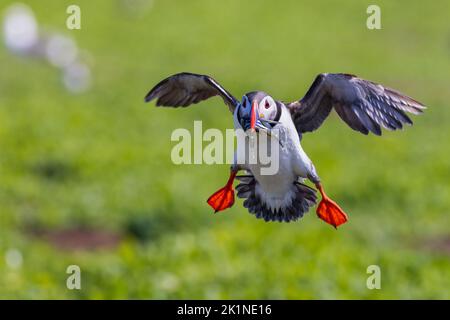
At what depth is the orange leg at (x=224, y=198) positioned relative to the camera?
6.61 ft

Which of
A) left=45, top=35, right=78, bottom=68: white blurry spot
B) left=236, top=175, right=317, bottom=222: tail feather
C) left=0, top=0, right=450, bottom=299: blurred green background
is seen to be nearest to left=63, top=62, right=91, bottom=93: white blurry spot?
left=0, top=0, right=450, bottom=299: blurred green background

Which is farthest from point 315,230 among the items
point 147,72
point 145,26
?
point 145,26

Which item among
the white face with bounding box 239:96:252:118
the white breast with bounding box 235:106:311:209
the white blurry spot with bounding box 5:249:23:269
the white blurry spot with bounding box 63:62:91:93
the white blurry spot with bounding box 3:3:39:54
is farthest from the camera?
the white blurry spot with bounding box 3:3:39:54

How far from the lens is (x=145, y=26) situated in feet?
140

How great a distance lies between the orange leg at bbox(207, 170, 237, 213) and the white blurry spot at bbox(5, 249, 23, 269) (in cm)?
1160

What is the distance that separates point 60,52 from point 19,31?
307 centimetres

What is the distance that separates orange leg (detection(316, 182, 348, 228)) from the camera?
1.97 metres

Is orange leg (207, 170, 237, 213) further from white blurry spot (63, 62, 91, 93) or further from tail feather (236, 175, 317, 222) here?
white blurry spot (63, 62, 91, 93)

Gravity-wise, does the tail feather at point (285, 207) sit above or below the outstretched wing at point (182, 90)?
below

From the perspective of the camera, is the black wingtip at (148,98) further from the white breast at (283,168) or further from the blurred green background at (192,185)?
the blurred green background at (192,185)

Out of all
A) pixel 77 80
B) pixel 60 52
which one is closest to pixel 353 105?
pixel 77 80

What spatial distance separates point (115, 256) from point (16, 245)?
1.76 m

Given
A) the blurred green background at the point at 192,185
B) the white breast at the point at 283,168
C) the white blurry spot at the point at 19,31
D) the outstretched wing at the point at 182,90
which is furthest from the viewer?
the white blurry spot at the point at 19,31

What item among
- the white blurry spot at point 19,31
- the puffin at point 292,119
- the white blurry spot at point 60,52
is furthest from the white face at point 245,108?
the white blurry spot at point 19,31
